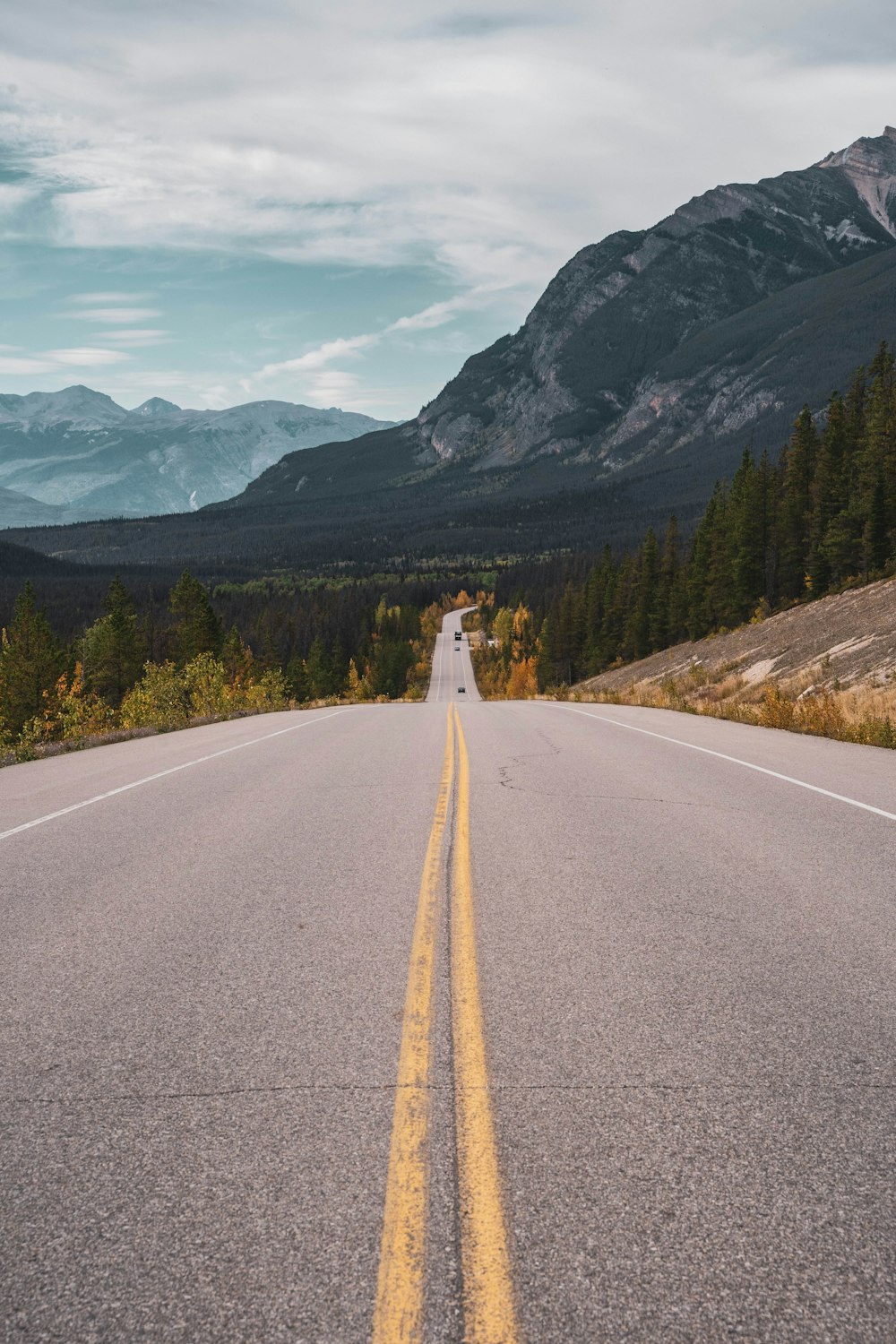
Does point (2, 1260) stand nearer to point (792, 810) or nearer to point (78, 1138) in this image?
point (78, 1138)

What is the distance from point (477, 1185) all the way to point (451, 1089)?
0.58 m

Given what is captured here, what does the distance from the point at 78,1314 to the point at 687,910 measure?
13.4 feet

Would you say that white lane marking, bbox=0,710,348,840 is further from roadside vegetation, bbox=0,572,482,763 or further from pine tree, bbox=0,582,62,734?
pine tree, bbox=0,582,62,734

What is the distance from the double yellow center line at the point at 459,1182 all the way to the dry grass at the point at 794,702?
1255 cm

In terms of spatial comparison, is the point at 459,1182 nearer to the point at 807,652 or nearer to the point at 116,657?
the point at 807,652

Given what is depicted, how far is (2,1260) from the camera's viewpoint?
2266mm

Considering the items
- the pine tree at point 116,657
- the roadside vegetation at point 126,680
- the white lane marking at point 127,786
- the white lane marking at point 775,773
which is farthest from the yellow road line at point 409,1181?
the pine tree at point 116,657

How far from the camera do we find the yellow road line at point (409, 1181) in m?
2.02

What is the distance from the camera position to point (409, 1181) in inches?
99.4

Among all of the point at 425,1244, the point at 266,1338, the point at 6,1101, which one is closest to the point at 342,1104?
the point at 425,1244

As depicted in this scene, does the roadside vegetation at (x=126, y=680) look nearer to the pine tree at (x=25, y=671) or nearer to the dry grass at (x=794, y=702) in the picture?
the pine tree at (x=25, y=671)

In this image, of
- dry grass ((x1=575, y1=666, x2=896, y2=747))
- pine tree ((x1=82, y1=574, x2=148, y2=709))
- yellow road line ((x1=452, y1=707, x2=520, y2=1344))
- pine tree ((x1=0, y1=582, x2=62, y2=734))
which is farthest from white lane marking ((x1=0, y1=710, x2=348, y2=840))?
pine tree ((x1=82, y1=574, x2=148, y2=709))

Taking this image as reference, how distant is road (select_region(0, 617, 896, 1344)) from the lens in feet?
6.93

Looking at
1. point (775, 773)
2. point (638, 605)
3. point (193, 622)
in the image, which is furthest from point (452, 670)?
point (775, 773)
